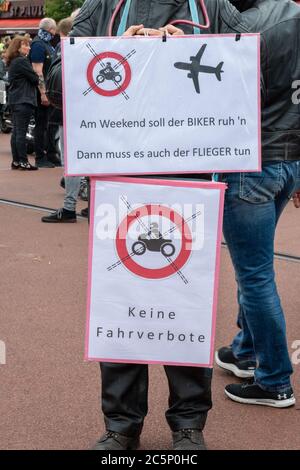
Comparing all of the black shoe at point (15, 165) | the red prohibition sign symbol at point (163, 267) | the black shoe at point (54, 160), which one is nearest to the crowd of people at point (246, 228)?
the red prohibition sign symbol at point (163, 267)

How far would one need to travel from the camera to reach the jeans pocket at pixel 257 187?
333cm

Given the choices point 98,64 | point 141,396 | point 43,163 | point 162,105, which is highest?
point 98,64

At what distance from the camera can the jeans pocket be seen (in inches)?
131

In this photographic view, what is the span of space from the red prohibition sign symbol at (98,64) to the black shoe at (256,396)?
63.5 inches

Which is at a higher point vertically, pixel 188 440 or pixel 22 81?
pixel 22 81

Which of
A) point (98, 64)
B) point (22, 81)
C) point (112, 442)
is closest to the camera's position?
point (98, 64)

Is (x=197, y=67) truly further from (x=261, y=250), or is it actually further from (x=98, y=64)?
(x=261, y=250)

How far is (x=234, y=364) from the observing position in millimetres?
4090

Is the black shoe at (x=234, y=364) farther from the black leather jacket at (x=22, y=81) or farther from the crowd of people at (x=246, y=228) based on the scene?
the black leather jacket at (x=22, y=81)

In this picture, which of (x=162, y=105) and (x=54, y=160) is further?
(x=54, y=160)

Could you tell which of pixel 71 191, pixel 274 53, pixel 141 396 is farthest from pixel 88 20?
pixel 71 191

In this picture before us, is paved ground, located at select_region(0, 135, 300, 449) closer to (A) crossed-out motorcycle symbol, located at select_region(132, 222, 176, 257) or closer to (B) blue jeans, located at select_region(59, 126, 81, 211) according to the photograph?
(B) blue jeans, located at select_region(59, 126, 81, 211)

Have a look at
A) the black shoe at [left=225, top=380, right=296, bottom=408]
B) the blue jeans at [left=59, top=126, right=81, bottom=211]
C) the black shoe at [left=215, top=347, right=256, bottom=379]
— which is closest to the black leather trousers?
the black shoe at [left=225, top=380, right=296, bottom=408]

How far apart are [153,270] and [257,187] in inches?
27.9
